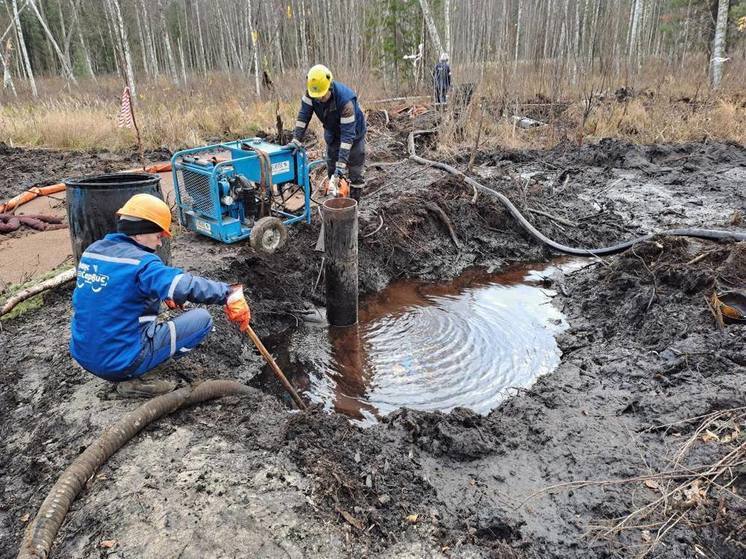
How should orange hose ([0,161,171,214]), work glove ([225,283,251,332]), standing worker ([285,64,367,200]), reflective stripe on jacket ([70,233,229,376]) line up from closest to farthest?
1. reflective stripe on jacket ([70,233,229,376])
2. work glove ([225,283,251,332])
3. standing worker ([285,64,367,200])
4. orange hose ([0,161,171,214])

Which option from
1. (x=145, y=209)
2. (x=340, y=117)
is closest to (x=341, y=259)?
(x=340, y=117)

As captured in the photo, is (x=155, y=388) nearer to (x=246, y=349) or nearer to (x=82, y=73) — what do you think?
(x=246, y=349)

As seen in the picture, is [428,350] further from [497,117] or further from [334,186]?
[497,117]

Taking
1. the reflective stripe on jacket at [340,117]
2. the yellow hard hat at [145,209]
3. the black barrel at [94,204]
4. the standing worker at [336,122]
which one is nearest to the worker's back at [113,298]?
the yellow hard hat at [145,209]

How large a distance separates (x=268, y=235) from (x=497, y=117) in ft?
27.2

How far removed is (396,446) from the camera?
10.8 ft

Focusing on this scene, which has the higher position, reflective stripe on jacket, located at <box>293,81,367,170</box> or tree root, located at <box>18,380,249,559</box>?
reflective stripe on jacket, located at <box>293,81,367,170</box>

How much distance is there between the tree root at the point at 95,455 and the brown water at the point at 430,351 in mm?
1129

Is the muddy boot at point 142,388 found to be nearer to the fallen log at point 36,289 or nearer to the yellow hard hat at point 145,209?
the yellow hard hat at point 145,209

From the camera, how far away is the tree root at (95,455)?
7.31ft

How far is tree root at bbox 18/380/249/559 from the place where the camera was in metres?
2.23

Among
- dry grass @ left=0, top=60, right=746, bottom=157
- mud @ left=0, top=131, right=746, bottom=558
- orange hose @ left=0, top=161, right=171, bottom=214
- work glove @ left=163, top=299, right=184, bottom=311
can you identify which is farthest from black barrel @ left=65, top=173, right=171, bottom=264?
dry grass @ left=0, top=60, right=746, bottom=157

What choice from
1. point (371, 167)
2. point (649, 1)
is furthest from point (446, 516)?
point (649, 1)

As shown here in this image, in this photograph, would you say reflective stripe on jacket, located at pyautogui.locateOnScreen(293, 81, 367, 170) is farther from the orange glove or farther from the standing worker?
the orange glove
